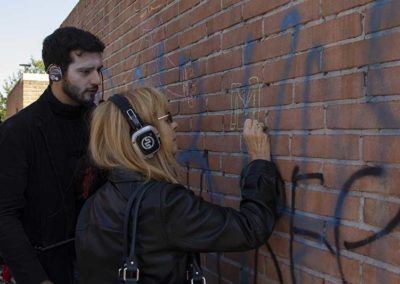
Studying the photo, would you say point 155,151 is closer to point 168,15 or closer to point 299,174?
point 299,174

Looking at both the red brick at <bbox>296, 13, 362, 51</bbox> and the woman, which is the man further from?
the red brick at <bbox>296, 13, 362, 51</bbox>

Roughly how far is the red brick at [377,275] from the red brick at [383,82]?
585mm

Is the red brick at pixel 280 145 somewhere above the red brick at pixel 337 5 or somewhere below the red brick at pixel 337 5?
below

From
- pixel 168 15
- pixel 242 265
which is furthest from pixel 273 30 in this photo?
pixel 168 15

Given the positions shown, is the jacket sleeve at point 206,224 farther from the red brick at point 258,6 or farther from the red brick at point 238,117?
the red brick at point 258,6

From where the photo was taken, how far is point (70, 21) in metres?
7.97

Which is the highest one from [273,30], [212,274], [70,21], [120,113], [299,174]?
[70,21]

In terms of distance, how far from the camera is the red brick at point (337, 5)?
186cm

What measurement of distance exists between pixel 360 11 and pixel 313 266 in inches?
39.0

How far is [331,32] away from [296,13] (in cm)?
26

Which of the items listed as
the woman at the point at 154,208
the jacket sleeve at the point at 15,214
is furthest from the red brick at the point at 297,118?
the jacket sleeve at the point at 15,214

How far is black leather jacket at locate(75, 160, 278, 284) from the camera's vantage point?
6.55 ft

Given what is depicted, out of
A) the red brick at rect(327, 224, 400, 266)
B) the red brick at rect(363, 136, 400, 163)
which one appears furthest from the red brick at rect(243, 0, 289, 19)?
the red brick at rect(327, 224, 400, 266)

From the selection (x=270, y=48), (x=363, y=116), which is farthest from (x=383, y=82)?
(x=270, y=48)
